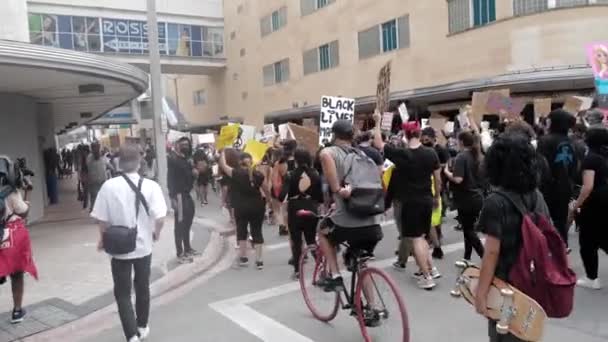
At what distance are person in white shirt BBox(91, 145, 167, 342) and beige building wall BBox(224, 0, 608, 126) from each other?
17723 millimetres

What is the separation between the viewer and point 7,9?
43.6ft

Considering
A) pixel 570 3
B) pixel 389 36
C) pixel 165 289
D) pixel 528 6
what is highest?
pixel 389 36

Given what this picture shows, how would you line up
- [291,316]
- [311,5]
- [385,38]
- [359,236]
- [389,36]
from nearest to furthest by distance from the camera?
[359,236] < [291,316] < [389,36] < [385,38] < [311,5]

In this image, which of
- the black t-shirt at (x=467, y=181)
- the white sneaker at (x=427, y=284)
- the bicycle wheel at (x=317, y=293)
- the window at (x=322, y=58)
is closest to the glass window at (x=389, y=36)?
the window at (x=322, y=58)

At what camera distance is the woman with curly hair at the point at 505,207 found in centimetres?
289

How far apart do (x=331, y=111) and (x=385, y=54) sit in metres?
18.1

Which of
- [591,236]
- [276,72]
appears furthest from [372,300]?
[276,72]

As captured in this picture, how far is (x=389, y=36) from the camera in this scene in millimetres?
27375

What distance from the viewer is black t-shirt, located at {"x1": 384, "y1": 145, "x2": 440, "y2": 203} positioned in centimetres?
639

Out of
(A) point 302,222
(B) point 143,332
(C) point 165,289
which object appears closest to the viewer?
(B) point 143,332

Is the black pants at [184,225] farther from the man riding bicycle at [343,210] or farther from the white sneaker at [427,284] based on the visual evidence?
the man riding bicycle at [343,210]

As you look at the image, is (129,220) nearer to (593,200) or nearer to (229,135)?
(593,200)

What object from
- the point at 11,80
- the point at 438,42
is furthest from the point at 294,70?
the point at 11,80

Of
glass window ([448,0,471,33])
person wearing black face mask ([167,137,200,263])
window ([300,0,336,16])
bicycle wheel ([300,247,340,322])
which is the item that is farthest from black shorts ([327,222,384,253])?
window ([300,0,336,16])
